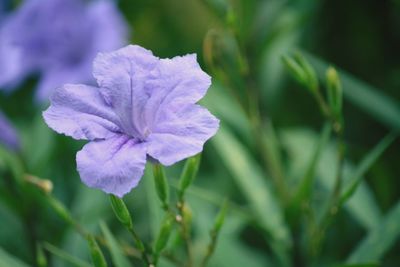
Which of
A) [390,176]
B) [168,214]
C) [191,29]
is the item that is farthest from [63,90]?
[191,29]

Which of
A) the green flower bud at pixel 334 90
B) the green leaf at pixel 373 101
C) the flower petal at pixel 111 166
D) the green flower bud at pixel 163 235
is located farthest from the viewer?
the green leaf at pixel 373 101

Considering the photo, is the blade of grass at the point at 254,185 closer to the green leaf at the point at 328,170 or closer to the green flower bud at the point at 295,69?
the green leaf at the point at 328,170

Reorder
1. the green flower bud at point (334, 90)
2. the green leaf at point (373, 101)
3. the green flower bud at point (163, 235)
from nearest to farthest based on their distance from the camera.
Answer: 1. the green flower bud at point (163, 235)
2. the green flower bud at point (334, 90)
3. the green leaf at point (373, 101)

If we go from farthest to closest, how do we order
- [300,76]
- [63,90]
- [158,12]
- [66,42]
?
[158,12]
[66,42]
[300,76]
[63,90]

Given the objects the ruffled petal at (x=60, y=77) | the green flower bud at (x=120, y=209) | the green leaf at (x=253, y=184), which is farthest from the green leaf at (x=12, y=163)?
the green flower bud at (x=120, y=209)

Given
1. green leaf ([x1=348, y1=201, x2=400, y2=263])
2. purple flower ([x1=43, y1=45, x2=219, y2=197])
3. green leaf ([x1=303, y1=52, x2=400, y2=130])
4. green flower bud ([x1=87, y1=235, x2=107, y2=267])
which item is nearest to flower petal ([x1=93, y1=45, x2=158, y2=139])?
purple flower ([x1=43, y1=45, x2=219, y2=197])

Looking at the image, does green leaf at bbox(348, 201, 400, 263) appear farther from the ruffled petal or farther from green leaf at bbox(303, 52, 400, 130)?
the ruffled petal

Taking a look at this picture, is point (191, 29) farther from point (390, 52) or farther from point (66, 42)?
point (390, 52)
